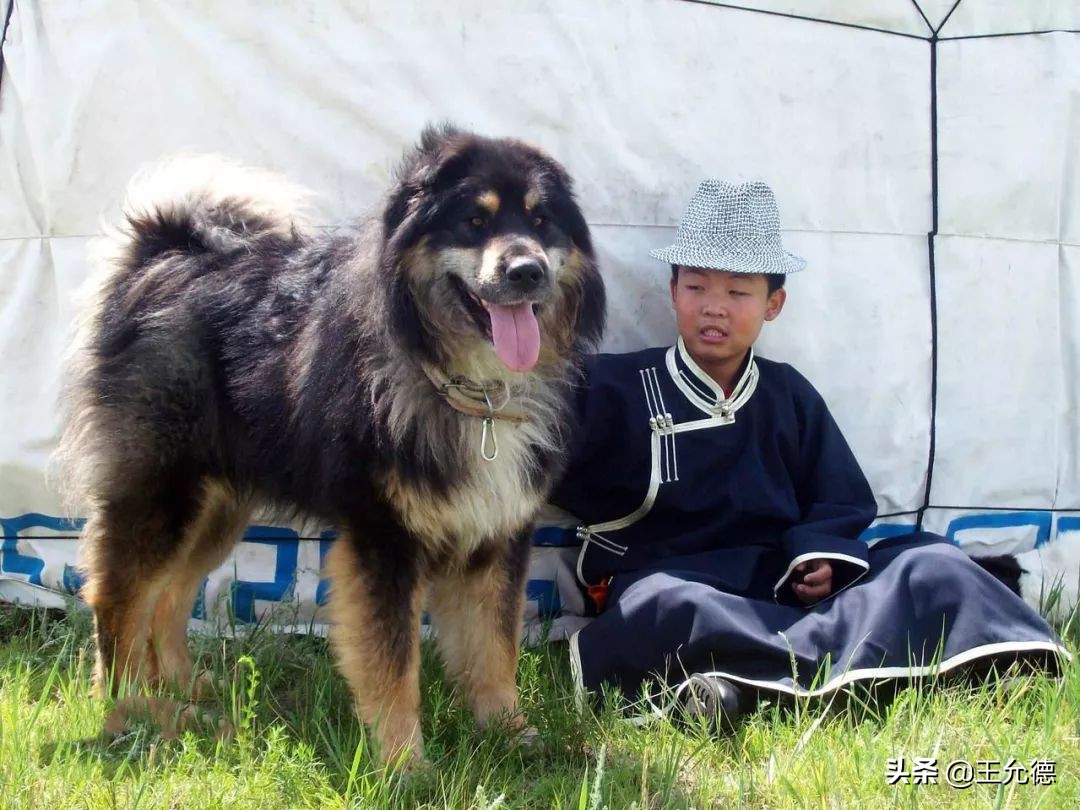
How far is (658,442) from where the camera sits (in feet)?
10.6

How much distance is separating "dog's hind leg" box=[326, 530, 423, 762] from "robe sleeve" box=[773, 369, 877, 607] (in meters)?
1.18

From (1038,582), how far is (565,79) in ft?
8.22

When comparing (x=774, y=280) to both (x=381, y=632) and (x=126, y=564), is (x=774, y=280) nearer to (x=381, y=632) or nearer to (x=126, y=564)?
(x=381, y=632)

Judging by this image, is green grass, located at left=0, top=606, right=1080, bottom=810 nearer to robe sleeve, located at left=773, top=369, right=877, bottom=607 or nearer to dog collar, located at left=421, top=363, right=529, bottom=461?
robe sleeve, located at left=773, top=369, right=877, bottom=607

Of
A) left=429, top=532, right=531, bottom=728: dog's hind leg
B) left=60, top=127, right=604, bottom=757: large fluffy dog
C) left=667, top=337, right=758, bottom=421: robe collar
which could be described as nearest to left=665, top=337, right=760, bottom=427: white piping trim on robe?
left=667, top=337, right=758, bottom=421: robe collar

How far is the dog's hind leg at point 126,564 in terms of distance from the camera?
9.43 ft

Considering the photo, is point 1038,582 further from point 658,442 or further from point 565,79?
point 565,79

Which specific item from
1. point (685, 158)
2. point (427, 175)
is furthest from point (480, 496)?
point (685, 158)

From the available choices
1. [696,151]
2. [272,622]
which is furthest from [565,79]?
[272,622]

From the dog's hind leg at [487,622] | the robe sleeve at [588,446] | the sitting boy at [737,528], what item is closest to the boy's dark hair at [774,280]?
the sitting boy at [737,528]

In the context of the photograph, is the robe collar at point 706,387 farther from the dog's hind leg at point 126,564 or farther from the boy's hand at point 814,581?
the dog's hind leg at point 126,564

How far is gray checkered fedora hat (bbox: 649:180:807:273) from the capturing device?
3.21 m

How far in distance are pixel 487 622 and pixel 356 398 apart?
75cm

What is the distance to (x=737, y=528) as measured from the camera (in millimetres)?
3221
